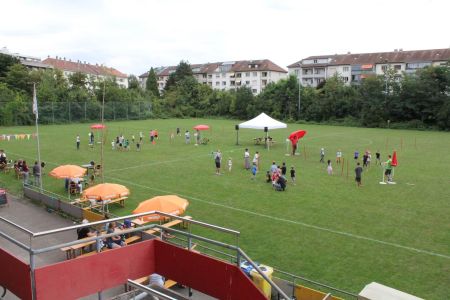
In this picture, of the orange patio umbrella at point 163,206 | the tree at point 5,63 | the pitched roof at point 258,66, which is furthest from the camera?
the pitched roof at point 258,66

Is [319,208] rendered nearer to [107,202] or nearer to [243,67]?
[107,202]

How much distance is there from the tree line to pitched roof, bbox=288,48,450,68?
69.9 ft

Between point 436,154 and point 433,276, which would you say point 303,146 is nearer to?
point 436,154

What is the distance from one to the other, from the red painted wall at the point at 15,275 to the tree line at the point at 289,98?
57.9 meters

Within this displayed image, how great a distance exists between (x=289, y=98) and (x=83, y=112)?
A: 37286 mm

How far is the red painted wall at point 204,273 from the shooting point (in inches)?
254

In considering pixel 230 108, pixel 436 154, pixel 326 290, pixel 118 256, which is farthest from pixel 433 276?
pixel 230 108

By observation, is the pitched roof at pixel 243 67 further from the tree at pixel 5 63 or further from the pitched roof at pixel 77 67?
the tree at pixel 5 63

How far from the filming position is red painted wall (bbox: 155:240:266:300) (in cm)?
644

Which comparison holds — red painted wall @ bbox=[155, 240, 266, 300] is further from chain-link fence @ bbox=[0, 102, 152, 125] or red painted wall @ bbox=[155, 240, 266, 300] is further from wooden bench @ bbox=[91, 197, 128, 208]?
chain-link fence @ bbox=[0, 102, 152, 125]

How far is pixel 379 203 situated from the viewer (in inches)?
736

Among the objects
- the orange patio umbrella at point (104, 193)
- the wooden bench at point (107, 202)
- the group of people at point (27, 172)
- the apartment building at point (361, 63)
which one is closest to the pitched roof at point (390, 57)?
the apartment building at point (361, 63)

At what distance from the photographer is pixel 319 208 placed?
1784cm

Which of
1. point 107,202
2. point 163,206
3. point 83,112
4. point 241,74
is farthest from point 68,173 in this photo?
point 241,74
